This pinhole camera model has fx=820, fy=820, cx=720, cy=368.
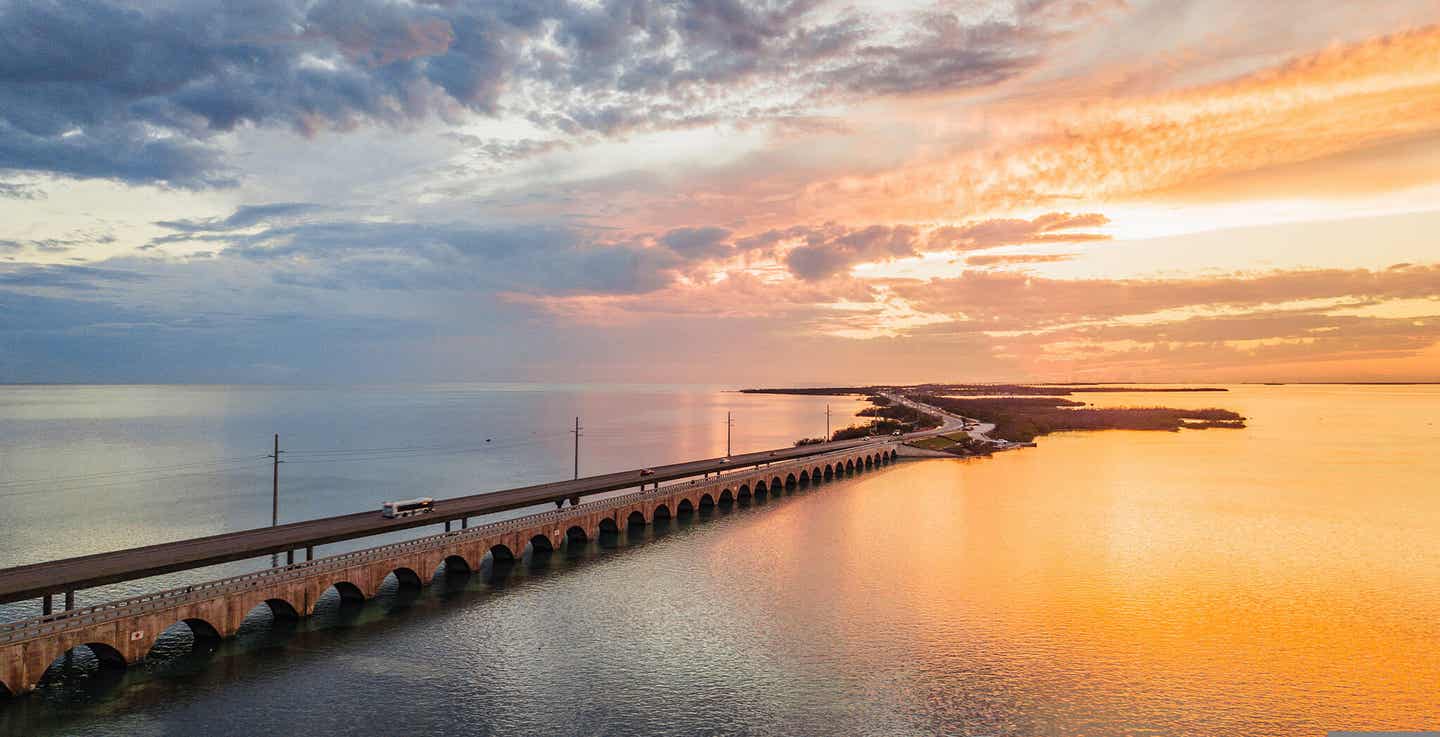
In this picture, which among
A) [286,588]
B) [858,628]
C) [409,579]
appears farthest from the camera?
[409,579]

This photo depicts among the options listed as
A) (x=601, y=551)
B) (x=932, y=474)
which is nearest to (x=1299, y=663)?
(x=601, y=551)

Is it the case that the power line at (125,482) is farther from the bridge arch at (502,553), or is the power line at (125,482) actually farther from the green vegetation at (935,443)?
the green vegetation at (935,443)

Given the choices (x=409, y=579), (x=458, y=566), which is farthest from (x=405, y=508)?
(x=409, y=579)

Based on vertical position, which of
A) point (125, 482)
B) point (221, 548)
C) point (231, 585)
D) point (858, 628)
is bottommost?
point (125, 482)

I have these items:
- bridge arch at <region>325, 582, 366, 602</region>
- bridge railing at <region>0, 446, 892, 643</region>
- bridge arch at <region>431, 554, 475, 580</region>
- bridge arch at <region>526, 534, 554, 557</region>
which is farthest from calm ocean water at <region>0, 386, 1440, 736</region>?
bridge arch at <region>526, 534, 554, 557</region>

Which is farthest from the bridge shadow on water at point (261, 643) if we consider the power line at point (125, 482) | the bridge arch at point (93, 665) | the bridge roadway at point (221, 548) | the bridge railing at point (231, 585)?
the power line at point (125, 482)

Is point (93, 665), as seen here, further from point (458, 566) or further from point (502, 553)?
point (502, 553)

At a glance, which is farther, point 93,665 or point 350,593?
point 350,593

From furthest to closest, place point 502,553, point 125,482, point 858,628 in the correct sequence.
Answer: point 125,482 → point 502,553 → point 858,628
